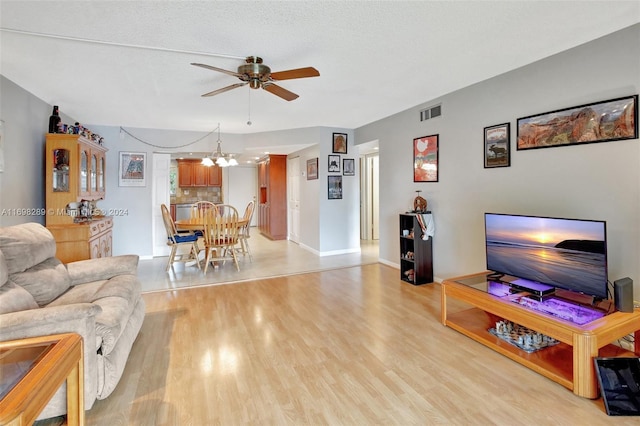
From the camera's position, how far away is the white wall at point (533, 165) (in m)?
2.35

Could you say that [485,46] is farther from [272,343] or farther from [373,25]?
[272,343]

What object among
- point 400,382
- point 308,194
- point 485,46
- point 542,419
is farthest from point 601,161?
point 308,194

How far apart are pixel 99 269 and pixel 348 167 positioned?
4332mm

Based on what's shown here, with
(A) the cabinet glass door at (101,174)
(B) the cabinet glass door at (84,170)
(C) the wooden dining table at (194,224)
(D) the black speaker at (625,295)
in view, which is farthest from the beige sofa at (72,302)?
(D) the black speaker at (625,295)

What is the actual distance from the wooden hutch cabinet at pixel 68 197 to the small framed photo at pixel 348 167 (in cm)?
397

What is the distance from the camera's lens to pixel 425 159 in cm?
422

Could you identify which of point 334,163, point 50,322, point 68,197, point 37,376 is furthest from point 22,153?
point 334,163

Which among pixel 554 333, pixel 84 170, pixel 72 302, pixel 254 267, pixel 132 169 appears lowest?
pixel 254 267

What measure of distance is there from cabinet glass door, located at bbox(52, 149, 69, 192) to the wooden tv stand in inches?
182

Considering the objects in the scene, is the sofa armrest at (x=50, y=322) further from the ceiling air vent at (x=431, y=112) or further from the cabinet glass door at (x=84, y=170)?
the ceiling air vent at (x=431, y=112)

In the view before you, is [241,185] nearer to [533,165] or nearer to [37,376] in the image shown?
[533,165]

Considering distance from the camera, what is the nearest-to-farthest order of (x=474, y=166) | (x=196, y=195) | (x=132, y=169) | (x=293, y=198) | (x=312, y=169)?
1. (x=474, y=166)
2. (x=132, y=169)
3. (x=312, y=169)
4. (x=293, y=198)
5. (x=196, y=195)

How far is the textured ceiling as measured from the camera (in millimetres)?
2035

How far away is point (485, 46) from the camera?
2.58 meters
